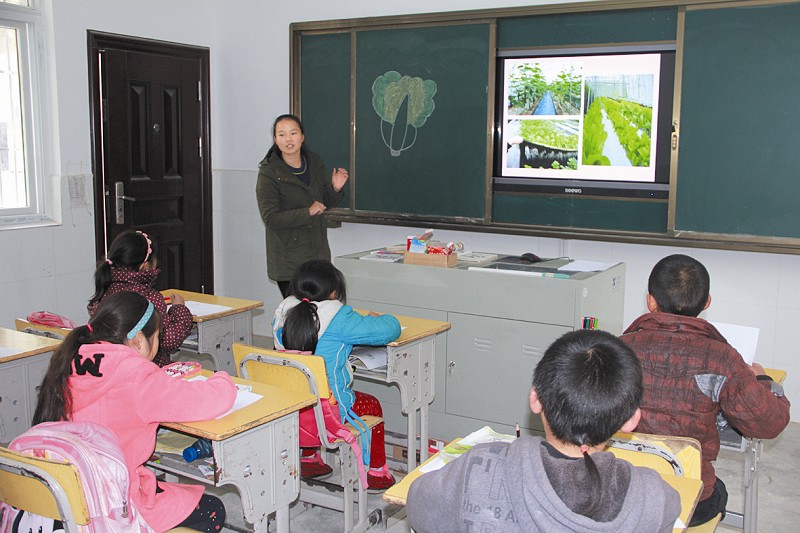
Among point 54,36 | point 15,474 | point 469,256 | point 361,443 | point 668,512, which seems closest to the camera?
point 668,512

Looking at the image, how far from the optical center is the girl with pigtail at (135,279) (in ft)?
10.6

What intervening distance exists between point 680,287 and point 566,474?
1275 mm

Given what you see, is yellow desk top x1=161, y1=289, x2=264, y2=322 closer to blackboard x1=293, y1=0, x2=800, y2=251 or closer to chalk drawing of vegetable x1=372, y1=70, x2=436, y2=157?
blackboard x1=293, y1=0, x2=800, y2=251

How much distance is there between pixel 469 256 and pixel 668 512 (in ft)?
9.73

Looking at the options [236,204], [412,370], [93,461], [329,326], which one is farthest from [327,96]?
[93,461]

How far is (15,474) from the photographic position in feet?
5.86

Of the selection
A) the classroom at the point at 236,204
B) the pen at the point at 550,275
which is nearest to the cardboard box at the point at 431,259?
the pen at the point at 550,275

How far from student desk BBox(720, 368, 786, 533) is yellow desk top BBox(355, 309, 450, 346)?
4.03ft

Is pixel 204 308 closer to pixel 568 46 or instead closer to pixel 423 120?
pixel 423 120

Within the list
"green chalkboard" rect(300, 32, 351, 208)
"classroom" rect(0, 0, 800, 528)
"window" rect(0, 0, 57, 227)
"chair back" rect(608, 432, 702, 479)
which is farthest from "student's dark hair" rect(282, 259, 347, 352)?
"window" rect(0, 0, 57, 227)

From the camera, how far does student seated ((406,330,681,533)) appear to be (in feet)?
4.21

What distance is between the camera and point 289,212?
4.42 meters

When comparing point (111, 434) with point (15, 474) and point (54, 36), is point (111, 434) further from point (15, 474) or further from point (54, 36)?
point (54, 36)

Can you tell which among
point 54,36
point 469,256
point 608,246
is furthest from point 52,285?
point 608,246
